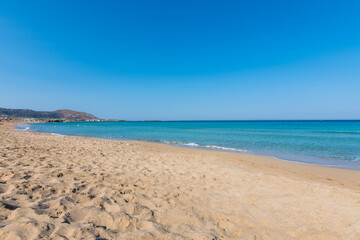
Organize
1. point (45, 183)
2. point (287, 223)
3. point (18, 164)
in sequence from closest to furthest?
point (287, 223) → point (45, 183) → point (18, 164)

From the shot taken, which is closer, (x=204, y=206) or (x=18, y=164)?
(x=204, y=206)

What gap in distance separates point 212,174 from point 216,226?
352 cm

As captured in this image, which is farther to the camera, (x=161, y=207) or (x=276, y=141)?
(x=276, y=141)

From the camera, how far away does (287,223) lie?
11.3 feet

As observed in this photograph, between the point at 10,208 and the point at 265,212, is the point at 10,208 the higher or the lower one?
the higher one

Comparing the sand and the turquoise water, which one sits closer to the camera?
the sand

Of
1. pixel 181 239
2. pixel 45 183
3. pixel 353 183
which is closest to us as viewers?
pixel 181 239

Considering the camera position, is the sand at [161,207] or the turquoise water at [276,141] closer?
the sand at [161,207]

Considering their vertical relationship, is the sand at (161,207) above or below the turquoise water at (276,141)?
above

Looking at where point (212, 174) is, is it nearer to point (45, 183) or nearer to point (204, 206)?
point (204, 206)

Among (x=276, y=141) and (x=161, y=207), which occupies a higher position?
(x=161, y=207)


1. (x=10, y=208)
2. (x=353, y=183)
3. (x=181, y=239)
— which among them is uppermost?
(x=10, y=208)

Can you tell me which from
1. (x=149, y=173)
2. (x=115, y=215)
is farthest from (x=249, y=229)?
(x=149, y=173)

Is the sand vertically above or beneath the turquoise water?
above
